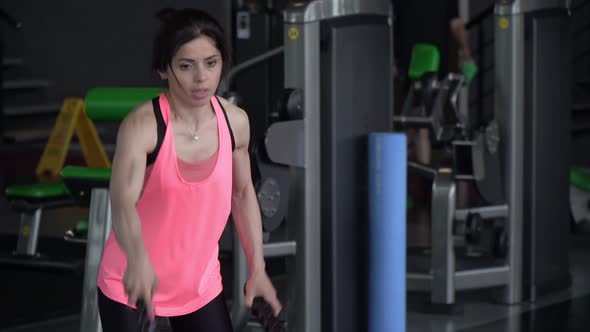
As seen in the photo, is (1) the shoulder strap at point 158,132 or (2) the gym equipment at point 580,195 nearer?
(1) the shoulder strap at point 158,132

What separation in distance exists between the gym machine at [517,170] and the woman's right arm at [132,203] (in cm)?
281

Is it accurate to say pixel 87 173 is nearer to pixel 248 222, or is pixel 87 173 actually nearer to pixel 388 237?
pixel 388 237

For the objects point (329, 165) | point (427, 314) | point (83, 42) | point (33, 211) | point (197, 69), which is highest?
point (83, 42)

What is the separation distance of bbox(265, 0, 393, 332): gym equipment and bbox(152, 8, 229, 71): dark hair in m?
1.49

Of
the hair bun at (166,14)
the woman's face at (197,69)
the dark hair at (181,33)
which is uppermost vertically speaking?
the hair bun at (166,14)

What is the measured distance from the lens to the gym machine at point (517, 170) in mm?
4579

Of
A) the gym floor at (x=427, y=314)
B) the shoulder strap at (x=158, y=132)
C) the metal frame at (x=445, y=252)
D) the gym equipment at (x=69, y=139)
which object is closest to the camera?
the shoulder strap at (x=158, y=132)

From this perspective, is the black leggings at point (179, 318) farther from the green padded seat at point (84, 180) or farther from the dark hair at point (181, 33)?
the green padded seat at point (84, 180)

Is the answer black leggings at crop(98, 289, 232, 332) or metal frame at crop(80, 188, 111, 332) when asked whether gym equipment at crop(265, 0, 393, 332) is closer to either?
metal frame at crop(80, 188, 111, 332)

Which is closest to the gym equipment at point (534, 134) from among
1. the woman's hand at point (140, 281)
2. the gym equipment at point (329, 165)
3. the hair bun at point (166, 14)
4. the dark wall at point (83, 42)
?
the gym equipment at point (329, 165)

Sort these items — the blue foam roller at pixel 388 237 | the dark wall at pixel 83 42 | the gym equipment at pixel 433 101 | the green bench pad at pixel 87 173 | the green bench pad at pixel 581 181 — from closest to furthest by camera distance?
the green bench pad at pixel 87 173 < the blue foam roller at pixel 388 237 < the gym equipment at pixel 433 101 < the green bench pad at pixel 581 181 < the dark wall at pixel 83 42

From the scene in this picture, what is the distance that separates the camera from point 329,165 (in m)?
3.50

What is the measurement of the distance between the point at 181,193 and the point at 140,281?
0.21 meters

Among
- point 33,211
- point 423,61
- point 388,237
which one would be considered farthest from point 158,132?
point 33,211
